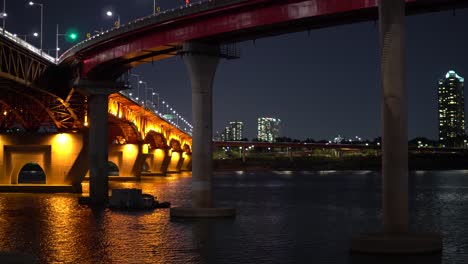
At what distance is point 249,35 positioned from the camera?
4097cm

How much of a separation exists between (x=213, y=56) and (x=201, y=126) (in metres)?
4.23

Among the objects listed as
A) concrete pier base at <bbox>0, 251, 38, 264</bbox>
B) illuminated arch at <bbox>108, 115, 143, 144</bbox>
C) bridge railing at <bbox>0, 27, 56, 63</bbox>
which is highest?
bridge railing at <bbox>0, 27, 56, 63</bbox>

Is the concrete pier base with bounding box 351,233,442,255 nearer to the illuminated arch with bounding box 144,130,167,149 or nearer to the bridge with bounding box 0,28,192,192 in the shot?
the bridge with bounding box 0,28,192,192

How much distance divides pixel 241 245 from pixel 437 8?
14376mm

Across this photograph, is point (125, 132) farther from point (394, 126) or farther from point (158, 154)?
point (394, 126)

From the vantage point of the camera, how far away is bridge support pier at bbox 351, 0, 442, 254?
26531 millimetres

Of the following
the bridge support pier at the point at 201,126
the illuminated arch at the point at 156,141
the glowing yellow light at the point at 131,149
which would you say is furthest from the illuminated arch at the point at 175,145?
the bridge support pier at the point at 201,126

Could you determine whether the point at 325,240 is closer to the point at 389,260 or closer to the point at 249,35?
the point at 389,260

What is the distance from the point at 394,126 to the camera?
87.1ft

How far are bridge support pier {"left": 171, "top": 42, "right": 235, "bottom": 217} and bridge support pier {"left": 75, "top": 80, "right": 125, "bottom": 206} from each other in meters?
18.1

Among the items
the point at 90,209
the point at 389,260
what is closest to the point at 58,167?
the point at 90,209

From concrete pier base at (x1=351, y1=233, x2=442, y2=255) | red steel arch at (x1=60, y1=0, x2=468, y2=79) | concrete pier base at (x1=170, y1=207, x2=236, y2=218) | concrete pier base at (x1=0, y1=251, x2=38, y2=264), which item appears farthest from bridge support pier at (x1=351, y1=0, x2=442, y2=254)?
concrete pier base at (x1=170, y1=207, x2=236, y2=218)

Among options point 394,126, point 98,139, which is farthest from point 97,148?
point 394,126

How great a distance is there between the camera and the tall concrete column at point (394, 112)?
26547 millimetres
